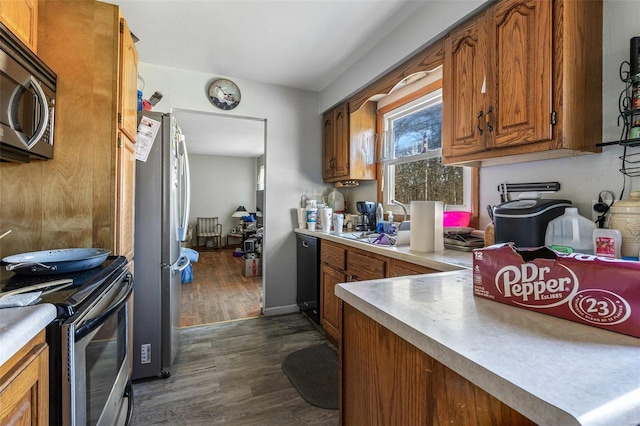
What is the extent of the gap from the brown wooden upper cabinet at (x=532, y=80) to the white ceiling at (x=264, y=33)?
645 mm

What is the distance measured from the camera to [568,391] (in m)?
0.42

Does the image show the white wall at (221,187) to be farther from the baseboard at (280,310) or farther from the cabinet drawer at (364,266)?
the cabinet drawer at (364,266)

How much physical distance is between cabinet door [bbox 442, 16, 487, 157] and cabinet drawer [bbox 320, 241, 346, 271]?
1049 millimetres

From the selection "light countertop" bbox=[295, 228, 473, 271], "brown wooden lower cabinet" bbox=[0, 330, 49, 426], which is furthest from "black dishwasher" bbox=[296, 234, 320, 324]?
"brown wooden lower cabinet" bbox=[0, 330, 49, 426]

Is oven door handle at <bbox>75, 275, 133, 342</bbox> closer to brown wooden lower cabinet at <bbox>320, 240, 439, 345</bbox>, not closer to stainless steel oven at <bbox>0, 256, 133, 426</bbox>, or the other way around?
stainless steel oven at <bbox>0, 256, 133, 426</bbox>

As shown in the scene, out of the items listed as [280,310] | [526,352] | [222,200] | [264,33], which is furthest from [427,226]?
[222,200]

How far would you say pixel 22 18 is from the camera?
128cm

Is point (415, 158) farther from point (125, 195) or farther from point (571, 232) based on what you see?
point (125, 195)

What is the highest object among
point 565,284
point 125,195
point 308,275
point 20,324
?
point 125,195

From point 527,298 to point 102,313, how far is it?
132 centimetres

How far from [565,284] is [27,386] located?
1.28 m

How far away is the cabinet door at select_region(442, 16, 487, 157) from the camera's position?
155cm

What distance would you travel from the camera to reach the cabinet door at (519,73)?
4.13 feet

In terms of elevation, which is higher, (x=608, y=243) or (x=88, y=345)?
(x=608, y=243)
